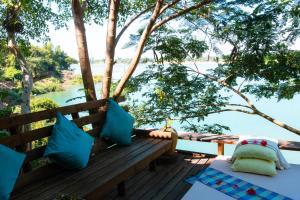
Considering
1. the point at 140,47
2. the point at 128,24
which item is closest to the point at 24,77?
the point at 128,24

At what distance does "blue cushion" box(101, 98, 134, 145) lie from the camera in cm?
279

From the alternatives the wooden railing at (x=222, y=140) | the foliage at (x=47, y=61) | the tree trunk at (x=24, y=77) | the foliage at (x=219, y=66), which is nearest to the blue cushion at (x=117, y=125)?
the wooden railing at (x=222, y=140)

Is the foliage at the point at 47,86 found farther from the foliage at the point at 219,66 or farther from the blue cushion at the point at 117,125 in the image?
the blue cushion at the point at 117,125

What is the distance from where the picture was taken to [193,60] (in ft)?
17.9

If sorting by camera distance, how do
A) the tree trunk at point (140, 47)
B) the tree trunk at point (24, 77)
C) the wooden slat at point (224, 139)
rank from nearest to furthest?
the wooden slat at point (224, 139) < the tree trunk at point (140, 47) < the tree trunk at point (24, 77)

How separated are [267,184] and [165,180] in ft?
2.92

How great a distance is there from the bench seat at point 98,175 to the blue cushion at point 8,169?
0.11 meters

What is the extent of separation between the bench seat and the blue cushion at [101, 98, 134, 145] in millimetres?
91

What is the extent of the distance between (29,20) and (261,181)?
18.7 ft

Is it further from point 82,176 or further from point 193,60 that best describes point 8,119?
point 193,60

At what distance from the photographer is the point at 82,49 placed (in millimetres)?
3154

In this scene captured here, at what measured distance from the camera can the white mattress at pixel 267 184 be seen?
203 cm

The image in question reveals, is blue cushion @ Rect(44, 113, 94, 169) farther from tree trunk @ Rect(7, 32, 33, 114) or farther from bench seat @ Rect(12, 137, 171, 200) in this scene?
tree trunk @ Rect(7, 32, 33, 114)

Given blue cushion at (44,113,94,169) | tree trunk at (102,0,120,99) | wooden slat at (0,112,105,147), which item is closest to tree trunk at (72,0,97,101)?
tree trunk at (102,0,120,99)
